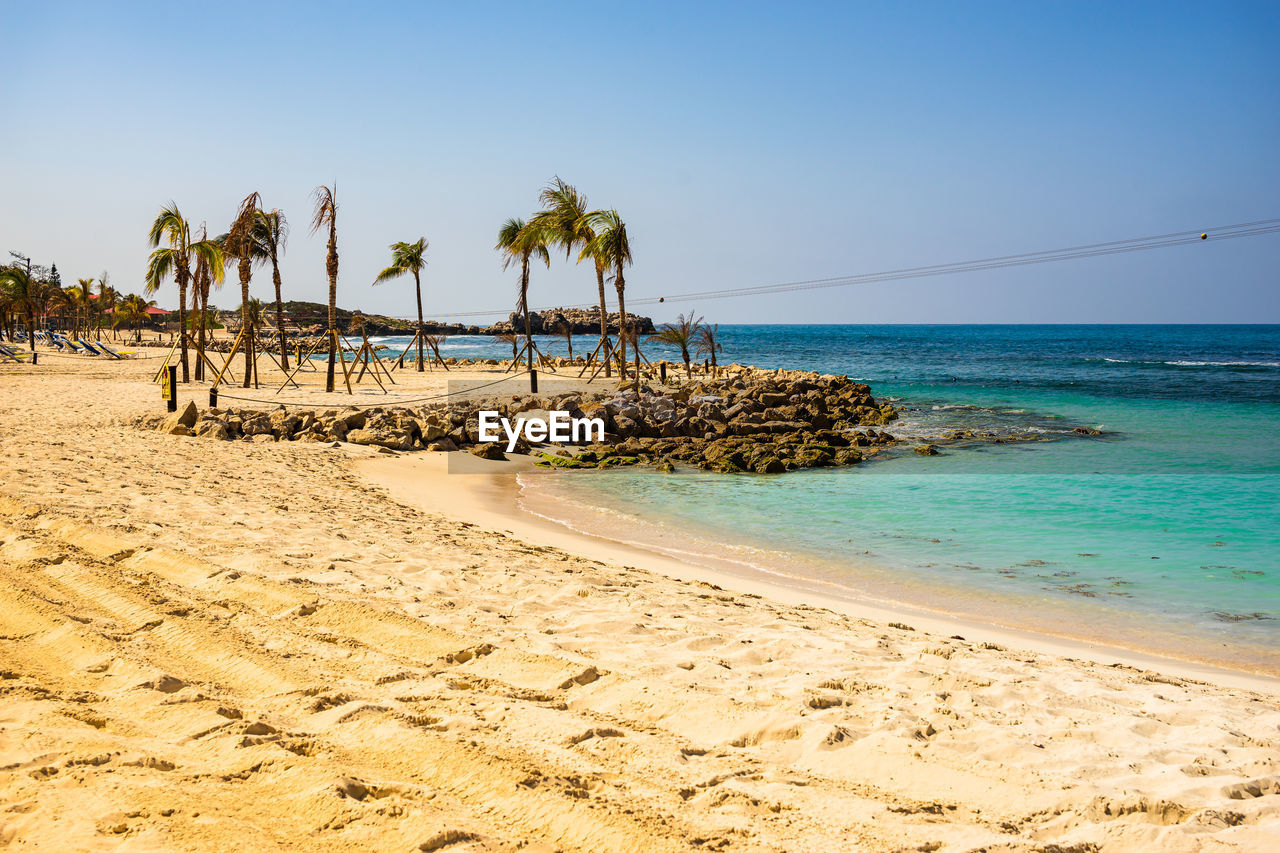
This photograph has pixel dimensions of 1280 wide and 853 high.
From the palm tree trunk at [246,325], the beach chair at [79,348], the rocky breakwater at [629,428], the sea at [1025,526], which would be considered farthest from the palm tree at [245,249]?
the beach chair at [79,348]

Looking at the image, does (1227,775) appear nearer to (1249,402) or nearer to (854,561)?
(854,561)

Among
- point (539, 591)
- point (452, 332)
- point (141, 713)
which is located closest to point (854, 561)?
point (539, 591)

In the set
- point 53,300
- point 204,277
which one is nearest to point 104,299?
point 53,300

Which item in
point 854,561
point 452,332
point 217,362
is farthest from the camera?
point 452,332

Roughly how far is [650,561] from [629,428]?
10.6m

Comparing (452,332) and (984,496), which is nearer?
(984,496)

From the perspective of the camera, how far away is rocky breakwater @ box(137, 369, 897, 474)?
16016 mm

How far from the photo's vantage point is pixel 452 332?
425 feet

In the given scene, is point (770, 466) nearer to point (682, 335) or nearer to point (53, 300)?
point (682, 335)

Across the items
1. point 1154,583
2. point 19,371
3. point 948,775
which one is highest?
point 19,371

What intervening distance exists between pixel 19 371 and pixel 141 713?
114 feet

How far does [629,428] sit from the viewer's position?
1931 centimetres

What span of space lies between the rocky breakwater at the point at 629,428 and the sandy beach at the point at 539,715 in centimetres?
868

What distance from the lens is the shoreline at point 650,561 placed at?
6082 millimetres
